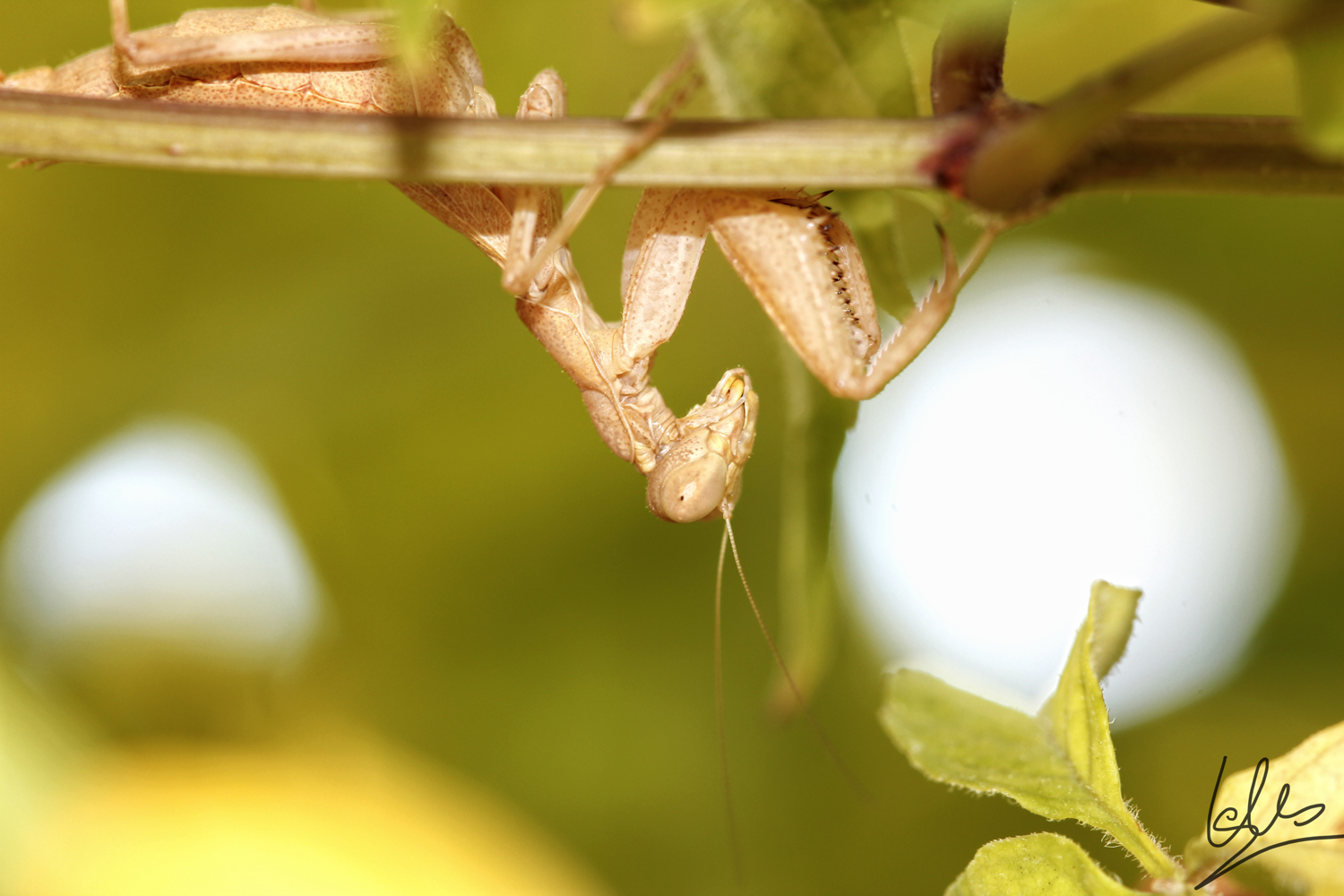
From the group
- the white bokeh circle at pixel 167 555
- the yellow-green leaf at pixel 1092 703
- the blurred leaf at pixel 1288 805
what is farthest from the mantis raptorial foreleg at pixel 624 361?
the white bokeh circle at pixel 167 555

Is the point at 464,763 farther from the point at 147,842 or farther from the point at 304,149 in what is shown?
the point at 304,149

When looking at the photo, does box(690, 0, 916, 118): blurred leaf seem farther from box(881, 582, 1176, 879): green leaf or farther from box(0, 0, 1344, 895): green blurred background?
box(0, 0, 1344, 895): green blurred background

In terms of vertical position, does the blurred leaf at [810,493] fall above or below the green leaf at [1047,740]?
above

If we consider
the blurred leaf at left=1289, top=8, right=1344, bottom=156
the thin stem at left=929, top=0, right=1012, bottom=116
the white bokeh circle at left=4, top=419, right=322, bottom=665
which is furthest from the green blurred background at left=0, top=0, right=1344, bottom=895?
the blurred leaf at left=1289, top=8, right=1344, bottom=156

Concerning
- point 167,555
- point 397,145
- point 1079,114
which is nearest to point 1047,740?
point 1079,114

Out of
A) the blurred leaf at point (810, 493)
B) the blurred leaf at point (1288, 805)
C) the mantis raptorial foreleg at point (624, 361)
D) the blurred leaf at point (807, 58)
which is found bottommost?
the blurred leaf at point (1288, 805)

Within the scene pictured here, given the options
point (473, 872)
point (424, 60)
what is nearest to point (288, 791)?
point (473, 872)

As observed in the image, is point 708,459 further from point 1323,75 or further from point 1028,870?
point 1323,75

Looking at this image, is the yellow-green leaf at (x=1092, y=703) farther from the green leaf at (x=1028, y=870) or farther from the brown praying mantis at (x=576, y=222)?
the brown praying mantis at (x=576, y=222)
